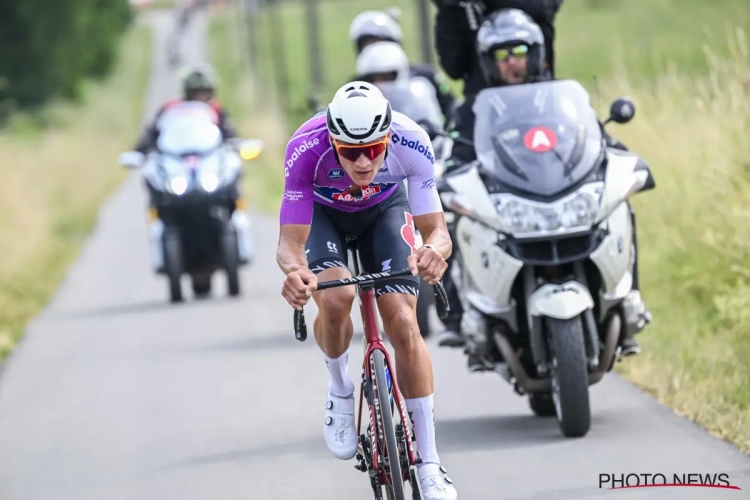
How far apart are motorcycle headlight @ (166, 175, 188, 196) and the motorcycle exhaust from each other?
8617mm

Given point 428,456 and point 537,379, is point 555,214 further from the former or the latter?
point 428,456

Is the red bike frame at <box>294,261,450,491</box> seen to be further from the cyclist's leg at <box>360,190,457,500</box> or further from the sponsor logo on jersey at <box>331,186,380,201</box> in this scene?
the sponsor logo on jersey at <box>331,186,380,201</box>

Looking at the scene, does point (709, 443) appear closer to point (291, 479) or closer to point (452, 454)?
point (452, 454)

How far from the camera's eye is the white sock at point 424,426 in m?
6.91

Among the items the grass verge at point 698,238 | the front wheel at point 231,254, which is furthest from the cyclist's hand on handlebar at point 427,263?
the front wheel at point 231,254

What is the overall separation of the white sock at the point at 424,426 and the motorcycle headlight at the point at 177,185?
10381 mm

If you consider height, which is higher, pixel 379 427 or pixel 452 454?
pixel 379 427

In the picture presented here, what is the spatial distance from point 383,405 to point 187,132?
1116 cm

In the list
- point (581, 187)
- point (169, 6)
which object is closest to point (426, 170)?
point (581, 187)

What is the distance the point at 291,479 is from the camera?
8477 mm

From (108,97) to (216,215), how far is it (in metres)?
67.3

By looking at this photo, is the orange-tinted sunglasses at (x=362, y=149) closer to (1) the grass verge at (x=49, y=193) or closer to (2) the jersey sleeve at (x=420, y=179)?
(2) the jersey sleeve at (x=420, y=179)

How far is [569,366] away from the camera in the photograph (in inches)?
328

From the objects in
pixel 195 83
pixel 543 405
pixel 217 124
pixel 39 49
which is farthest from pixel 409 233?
pixel 39 49
